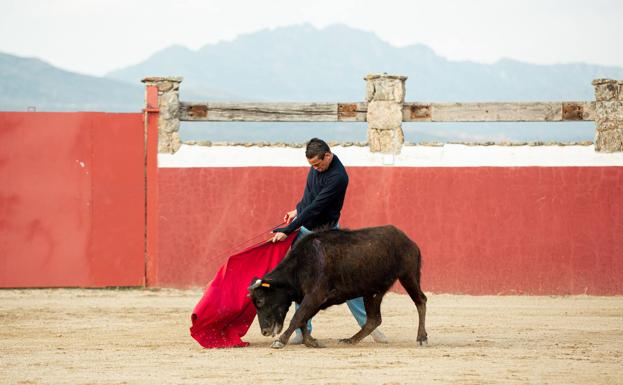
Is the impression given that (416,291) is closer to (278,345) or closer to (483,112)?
(278,345)

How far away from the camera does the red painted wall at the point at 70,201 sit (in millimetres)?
15461

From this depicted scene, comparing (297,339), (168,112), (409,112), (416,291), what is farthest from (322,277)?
(168,112)

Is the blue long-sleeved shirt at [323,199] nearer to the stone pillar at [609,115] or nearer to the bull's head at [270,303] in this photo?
the bull's head at [270,303]

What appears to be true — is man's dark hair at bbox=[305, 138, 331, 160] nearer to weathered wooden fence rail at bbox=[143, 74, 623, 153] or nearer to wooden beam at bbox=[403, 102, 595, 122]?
weathered wooden fence rail at bbox=[143, 74, 623, 153]

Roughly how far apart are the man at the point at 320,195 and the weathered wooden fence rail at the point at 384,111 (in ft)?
17.6

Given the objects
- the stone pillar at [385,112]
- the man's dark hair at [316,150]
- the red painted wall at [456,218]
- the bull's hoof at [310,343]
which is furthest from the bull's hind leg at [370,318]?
the stone pillar at [385,112]

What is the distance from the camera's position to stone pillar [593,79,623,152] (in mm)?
15305

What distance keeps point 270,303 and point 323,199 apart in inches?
40.2

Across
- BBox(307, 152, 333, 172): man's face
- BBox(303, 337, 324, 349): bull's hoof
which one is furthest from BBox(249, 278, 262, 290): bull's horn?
BBox(307, 152, 333, 172): man's face

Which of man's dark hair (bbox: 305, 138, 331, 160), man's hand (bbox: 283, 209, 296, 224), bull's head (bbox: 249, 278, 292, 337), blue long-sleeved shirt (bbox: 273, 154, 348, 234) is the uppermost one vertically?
man's dark hair (bbox: 305, 138, 331, 160)

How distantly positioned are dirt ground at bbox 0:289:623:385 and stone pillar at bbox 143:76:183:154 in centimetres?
215

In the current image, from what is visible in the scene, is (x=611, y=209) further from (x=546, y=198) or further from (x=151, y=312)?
(x=151, y=312)

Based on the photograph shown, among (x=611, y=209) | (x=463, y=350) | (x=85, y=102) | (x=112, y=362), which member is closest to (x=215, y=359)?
(x=112, y=362)

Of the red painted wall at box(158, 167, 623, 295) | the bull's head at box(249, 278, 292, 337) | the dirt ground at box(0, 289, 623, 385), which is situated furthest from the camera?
the red painted wall at box(158, 167, 623, 295)
